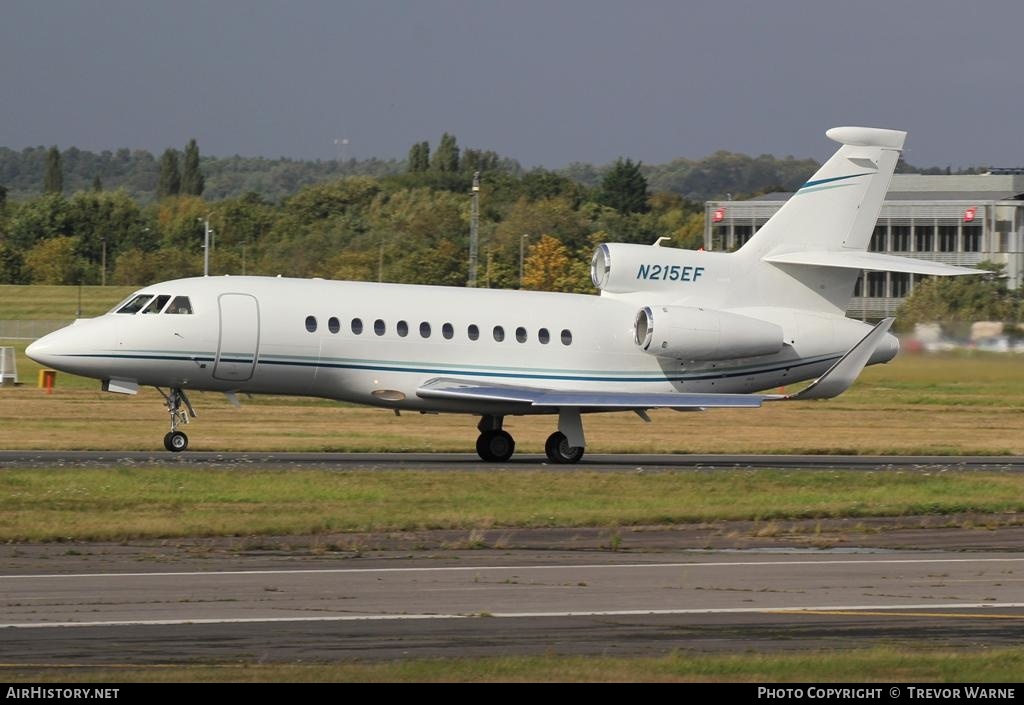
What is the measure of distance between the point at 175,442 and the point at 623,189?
141 meters

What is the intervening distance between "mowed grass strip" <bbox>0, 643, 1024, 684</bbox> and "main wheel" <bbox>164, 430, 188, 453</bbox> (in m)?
18.2

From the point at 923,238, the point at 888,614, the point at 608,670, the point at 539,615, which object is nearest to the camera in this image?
the point at 608,670

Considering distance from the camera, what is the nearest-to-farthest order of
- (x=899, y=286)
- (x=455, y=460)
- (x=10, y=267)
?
(x=455, y=460)
(x=899, y=286)
(x=10, y=267)

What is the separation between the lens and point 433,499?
23.5 m

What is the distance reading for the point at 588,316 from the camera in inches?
1243

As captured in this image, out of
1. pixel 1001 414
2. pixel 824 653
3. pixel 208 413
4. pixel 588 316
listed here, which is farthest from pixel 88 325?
pixel 1001 414

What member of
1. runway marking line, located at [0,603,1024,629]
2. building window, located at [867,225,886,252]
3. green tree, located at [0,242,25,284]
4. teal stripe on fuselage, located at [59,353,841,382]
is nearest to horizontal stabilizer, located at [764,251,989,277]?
teal stripe on fuselage, located at [59,353,841,382]

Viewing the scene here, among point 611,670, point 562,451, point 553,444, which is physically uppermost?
point 611,670

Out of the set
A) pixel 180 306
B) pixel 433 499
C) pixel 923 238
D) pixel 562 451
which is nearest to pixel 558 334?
pixel 562 451

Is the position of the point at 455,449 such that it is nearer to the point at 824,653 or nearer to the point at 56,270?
the point at 824,653

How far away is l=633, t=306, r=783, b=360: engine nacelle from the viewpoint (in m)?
31.0

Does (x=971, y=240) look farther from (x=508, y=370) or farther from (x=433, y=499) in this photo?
(x=433, y=499)

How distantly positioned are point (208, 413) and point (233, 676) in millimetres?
31691

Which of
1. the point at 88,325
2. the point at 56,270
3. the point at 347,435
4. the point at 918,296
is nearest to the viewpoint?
the point at 88,325
